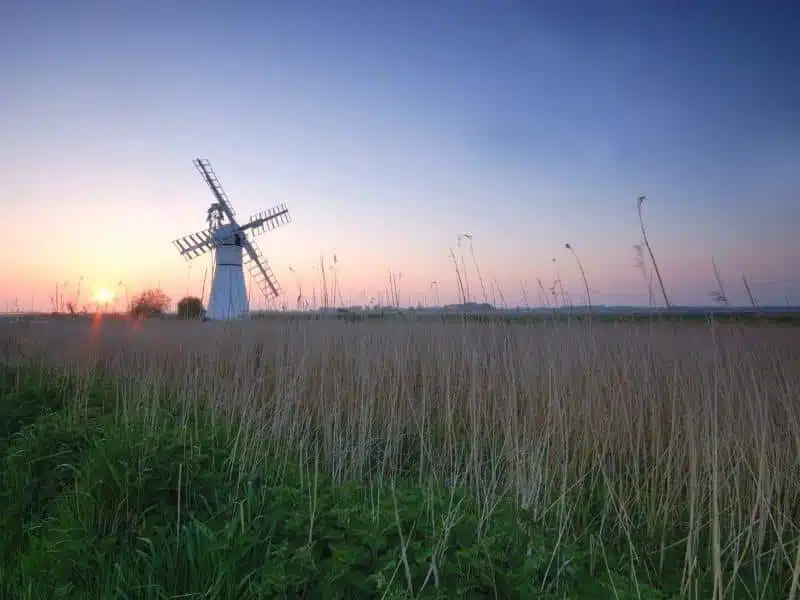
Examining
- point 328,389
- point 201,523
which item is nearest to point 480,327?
point 328,389

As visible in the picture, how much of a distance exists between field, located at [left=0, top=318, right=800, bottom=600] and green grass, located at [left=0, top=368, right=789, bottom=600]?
0.01 meters

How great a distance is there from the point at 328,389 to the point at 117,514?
256 cm

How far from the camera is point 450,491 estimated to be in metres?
2.65

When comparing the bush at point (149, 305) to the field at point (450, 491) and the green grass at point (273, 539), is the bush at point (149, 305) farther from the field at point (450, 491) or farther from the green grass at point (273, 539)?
the green grass at point (273, 539)

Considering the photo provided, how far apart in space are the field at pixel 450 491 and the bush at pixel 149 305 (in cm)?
424

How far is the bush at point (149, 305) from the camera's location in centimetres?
959

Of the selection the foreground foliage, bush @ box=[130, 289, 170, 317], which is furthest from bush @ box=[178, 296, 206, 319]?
the foreground foliage

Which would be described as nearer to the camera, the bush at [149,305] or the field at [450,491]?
the field at [450,491]

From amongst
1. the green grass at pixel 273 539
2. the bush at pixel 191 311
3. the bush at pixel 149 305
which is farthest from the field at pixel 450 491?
the bush at pixel 149 305

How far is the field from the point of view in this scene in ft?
6.54

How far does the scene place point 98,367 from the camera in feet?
23.9

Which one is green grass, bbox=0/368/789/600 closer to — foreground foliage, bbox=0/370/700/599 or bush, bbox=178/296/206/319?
foreground foliage, bbox=0/370/700/599

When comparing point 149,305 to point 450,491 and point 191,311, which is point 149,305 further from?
point 450,491

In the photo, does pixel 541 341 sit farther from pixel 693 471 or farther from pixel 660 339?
pixel 693 471
